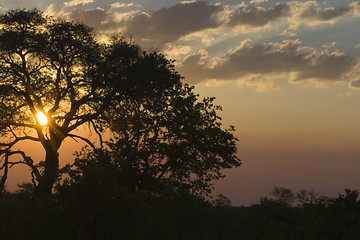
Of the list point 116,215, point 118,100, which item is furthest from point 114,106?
point 116,215

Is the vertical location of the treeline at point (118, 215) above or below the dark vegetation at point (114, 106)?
below

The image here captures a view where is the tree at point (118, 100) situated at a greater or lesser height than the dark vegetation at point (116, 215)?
greater

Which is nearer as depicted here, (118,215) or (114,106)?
(118,215)

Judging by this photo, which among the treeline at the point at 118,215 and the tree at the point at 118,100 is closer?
the treeline at the point at 118,215

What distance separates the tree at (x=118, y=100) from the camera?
45562 millimetres

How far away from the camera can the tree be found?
149ft

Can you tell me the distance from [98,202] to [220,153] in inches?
847

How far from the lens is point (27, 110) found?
5238 centimetres

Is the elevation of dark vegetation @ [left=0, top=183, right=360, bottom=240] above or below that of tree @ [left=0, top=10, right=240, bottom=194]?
below

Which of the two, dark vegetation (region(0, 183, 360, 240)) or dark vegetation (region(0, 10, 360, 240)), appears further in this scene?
dark vegetation (region(0, 10, 360, 240))

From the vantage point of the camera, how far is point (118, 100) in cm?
4734

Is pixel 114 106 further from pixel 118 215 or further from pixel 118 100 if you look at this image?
pixel 118 215

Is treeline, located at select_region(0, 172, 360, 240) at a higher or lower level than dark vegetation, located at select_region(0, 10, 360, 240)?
lower

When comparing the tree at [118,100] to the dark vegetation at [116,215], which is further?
the tree at [118,100]
